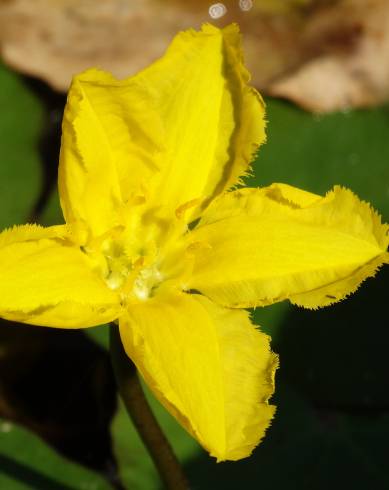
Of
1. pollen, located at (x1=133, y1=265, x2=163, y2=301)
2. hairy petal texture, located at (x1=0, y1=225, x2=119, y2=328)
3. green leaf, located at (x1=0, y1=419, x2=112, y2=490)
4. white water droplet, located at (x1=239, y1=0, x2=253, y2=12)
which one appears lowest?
green leaf, located at (x1=0, y1=419, x2=112, y2=490)

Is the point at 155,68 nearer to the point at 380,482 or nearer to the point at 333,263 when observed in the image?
the point at 333,263

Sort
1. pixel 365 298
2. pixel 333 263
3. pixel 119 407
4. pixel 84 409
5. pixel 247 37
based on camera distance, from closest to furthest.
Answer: pixel 333 263 → pixel 119 407 → pixel 365 298 → pixel 84 409 → pixel 247 37

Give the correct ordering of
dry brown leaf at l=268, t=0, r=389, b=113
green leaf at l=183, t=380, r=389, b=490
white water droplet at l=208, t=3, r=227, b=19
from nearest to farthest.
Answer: green leaf at l=183, t=380, r=389, b=490 → dry brown leaf at l=268, t=0, r=389, b=113 → white water droplet at l=208, t=3, r=227, b=19

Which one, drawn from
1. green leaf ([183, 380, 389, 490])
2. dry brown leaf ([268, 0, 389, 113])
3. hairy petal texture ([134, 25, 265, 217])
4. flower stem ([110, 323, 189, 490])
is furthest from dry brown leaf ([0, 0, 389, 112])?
flower stem ([110, 323, 189, 490])

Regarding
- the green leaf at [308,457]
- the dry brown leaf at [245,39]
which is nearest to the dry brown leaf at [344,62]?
the dry brown leaf at [245,39]

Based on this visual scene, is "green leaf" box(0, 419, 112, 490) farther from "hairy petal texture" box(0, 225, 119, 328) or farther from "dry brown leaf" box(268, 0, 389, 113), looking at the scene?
"dry brown leaf" box(268, 0, 389, 113)

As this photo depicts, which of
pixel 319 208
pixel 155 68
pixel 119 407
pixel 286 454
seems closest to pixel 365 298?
pixel 286 454

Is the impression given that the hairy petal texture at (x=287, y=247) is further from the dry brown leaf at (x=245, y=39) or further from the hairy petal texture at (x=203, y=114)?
the dry brown leaf at (x=245, y=39)
